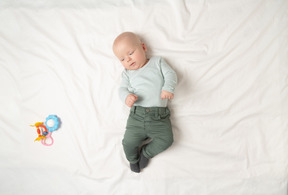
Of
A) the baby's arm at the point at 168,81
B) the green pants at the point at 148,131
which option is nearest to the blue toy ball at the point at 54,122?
the green pants at the point at 148,131

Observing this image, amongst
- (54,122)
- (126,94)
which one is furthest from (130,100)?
(54,122)

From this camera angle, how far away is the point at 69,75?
4.38 feet

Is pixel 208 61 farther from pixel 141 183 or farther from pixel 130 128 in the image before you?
pixel 141 183

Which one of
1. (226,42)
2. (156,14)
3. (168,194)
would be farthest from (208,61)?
(168,194)

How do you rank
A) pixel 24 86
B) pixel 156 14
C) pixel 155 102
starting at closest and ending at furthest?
1. pixel 155 102
2. pixel 156 14
3. pixel 24 86

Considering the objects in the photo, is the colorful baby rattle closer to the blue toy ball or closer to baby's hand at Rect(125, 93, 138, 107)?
the blue toy ball

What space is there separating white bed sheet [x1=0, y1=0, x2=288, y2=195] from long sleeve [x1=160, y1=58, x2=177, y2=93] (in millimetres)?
109

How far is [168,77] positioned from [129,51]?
0.25 meters

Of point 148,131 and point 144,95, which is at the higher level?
point 144,95

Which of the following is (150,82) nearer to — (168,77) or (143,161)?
(168,77)

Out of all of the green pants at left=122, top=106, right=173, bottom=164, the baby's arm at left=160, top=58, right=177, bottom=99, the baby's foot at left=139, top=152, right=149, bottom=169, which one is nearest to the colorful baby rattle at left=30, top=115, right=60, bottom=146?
the green pants at left=122, top=106, right=173, bottom=164

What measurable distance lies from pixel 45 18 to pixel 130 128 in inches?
34.8

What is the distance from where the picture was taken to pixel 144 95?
45.9 inches

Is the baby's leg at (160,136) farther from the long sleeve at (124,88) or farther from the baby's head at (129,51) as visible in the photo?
the baby's head at (129,51)
